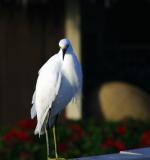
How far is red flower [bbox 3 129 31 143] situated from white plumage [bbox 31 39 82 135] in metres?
3.87

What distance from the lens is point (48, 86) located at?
8.05 m

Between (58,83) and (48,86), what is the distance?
0.08 meters

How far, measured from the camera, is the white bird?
8008mm

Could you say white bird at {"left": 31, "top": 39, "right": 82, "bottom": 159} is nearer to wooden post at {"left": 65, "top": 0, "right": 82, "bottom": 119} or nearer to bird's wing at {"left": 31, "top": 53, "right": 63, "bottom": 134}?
bird's wing at {"left": 31, "top": 53, "right": 63, "bottom": 134}

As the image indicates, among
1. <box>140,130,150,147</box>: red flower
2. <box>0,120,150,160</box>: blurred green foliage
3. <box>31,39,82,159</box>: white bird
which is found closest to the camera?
<box>31,39,82,159</box>: white bird

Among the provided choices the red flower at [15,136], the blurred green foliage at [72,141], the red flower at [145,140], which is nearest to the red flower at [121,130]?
the blurred green foliage at [72,141]

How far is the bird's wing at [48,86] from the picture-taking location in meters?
8.02

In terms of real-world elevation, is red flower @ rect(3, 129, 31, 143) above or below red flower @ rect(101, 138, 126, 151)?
above

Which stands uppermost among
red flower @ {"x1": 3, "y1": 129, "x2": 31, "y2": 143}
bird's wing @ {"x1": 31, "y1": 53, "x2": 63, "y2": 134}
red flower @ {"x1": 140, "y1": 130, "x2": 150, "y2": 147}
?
bird's wing @ {"x1": 31, "y1": 53, "x2": 63, "y2": 134}

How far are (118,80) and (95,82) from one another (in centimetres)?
42

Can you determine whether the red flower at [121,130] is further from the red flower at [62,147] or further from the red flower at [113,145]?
the red flower at [62,147]

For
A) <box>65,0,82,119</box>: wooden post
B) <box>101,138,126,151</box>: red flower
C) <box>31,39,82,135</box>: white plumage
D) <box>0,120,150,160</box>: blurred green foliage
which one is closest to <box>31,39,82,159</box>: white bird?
<box>31,39,82,135</box>: white plumage

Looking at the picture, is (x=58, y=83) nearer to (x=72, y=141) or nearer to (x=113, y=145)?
(x=113, y=145)

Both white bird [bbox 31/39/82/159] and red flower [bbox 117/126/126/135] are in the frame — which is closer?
white bird [bbox 31/39/82/159]
